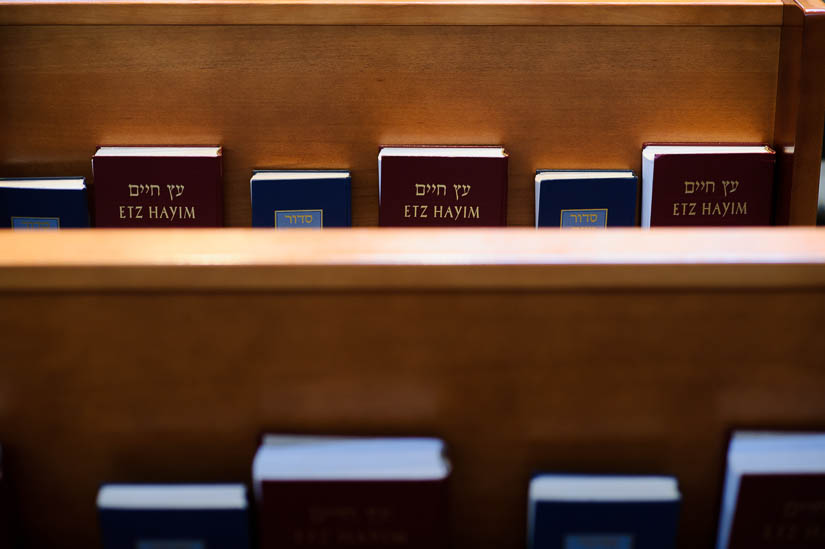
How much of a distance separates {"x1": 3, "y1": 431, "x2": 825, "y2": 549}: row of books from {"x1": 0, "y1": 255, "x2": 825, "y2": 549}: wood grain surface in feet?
0.10

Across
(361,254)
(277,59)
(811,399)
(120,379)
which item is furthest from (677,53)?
(120,379)

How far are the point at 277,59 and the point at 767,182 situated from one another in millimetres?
999

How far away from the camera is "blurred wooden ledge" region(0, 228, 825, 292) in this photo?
650 mm

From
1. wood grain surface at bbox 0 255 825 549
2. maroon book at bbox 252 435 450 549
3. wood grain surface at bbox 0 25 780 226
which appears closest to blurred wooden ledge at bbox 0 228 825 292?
wood grain surface at bbox 0 255 825 549

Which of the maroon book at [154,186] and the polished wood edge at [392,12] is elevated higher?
the polished wood edge at [392,12]

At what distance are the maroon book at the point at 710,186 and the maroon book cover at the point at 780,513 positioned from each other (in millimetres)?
844

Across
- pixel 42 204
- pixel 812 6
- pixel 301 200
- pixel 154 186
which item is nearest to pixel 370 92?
pixel 301 200

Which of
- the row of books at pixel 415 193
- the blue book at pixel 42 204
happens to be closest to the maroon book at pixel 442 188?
the row of books at pixel 415 193

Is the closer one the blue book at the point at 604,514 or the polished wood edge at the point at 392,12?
the blue book at the point at 604,514

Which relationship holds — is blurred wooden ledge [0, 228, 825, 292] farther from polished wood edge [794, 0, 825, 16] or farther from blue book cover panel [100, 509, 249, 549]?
polished wood edge [794, 0, 825, 16]

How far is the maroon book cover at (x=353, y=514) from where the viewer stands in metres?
0.67

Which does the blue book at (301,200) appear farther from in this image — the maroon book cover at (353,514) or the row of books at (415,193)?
the maroon book cover at (353,514)

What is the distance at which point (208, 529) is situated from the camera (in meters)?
0.70

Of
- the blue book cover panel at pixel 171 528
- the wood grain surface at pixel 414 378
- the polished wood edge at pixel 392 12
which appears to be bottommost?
the blue book cover panel at pixel 171 528
